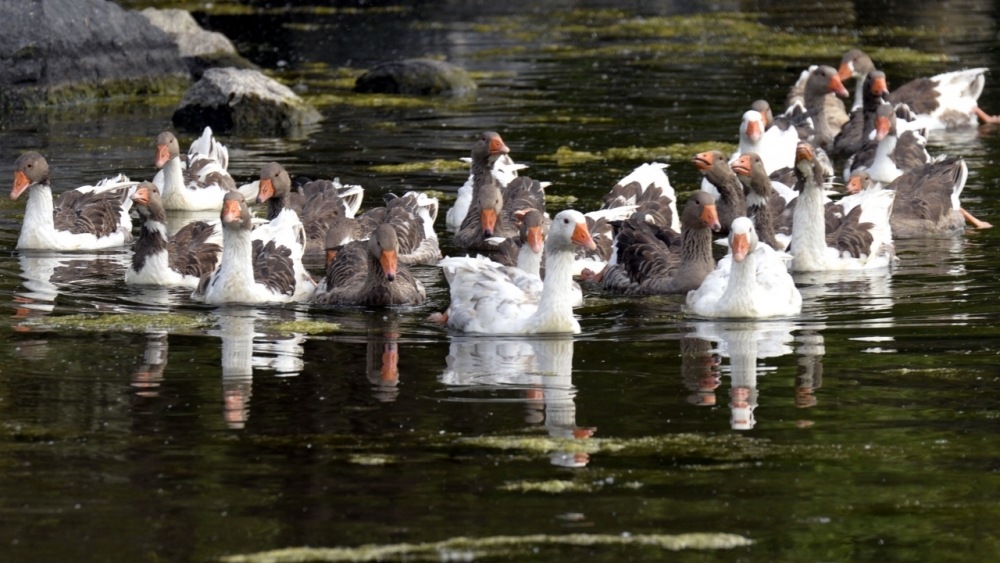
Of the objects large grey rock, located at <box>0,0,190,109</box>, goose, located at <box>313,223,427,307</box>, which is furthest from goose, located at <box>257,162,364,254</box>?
large grey rock, located at <box>0,0,190,109</box>

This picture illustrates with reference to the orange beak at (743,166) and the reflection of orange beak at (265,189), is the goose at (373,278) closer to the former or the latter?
the reflection of orange beak at (265,189)

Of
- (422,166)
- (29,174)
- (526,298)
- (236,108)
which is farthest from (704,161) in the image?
(236,108)

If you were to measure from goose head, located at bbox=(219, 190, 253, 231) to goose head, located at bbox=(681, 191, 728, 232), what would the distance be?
395cm

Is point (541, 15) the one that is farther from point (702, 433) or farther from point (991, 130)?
point (702, 433)

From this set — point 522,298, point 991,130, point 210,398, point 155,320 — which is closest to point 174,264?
point 155,320

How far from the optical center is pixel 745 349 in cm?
1211

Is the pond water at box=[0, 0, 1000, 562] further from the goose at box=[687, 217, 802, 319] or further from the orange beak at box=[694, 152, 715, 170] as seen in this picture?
the orange beak at box=[694, 152, 715, 170]

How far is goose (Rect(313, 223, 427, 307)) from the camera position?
14.0 m

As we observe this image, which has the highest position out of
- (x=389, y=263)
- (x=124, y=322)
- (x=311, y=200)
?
(x=311, y=200)

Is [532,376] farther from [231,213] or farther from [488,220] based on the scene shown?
[488,220]

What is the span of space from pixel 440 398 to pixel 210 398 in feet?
4.84

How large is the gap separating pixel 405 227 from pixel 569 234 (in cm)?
402

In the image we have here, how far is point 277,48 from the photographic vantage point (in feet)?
130

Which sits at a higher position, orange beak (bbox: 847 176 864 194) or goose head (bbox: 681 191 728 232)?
orange beak (bbox: 847 176 864 194)
